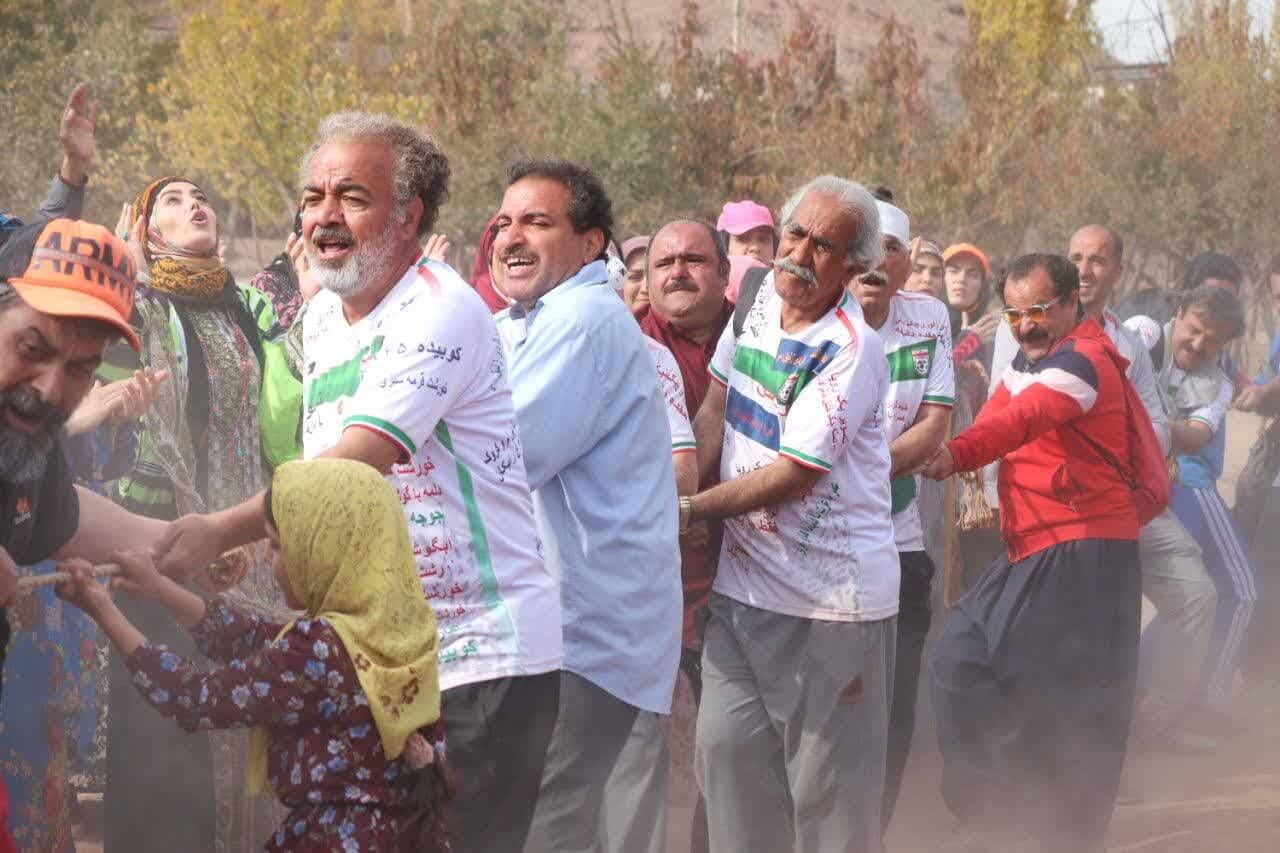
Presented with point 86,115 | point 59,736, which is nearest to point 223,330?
point 86,115

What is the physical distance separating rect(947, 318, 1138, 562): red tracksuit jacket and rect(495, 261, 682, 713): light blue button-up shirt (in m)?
1.90

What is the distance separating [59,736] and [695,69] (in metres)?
22.9

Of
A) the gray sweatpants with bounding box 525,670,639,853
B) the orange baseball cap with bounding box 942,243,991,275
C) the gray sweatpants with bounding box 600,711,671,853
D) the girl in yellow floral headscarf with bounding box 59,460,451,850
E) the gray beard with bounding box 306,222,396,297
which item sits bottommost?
the gray sweatpants with bounding box 600,711,671,853

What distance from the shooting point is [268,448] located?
5.54m

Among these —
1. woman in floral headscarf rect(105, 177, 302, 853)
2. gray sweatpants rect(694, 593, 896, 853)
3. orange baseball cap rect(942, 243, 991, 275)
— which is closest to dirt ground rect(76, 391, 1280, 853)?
woman in floral headscarf rect(105, 177, 302, 853)

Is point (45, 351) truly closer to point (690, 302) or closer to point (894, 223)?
point (690, 302)

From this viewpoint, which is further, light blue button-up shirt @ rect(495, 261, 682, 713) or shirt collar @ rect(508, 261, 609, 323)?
shirt collar @ rect(508, 261, 609, 323)

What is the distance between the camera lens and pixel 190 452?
17.6 ft

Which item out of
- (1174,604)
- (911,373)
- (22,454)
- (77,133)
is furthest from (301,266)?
(1174,604)

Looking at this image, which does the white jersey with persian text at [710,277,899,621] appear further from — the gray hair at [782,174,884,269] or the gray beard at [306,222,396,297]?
the gray beard at [306,222,396,297]

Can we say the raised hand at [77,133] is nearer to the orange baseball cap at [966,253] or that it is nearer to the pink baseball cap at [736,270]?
the pink baseball cap at [736,270]

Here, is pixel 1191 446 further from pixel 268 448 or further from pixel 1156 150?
pixel 1156 150

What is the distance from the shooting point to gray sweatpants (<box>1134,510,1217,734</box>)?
7898 millimetres

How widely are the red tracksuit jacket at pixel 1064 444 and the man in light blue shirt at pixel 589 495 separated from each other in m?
1.89
